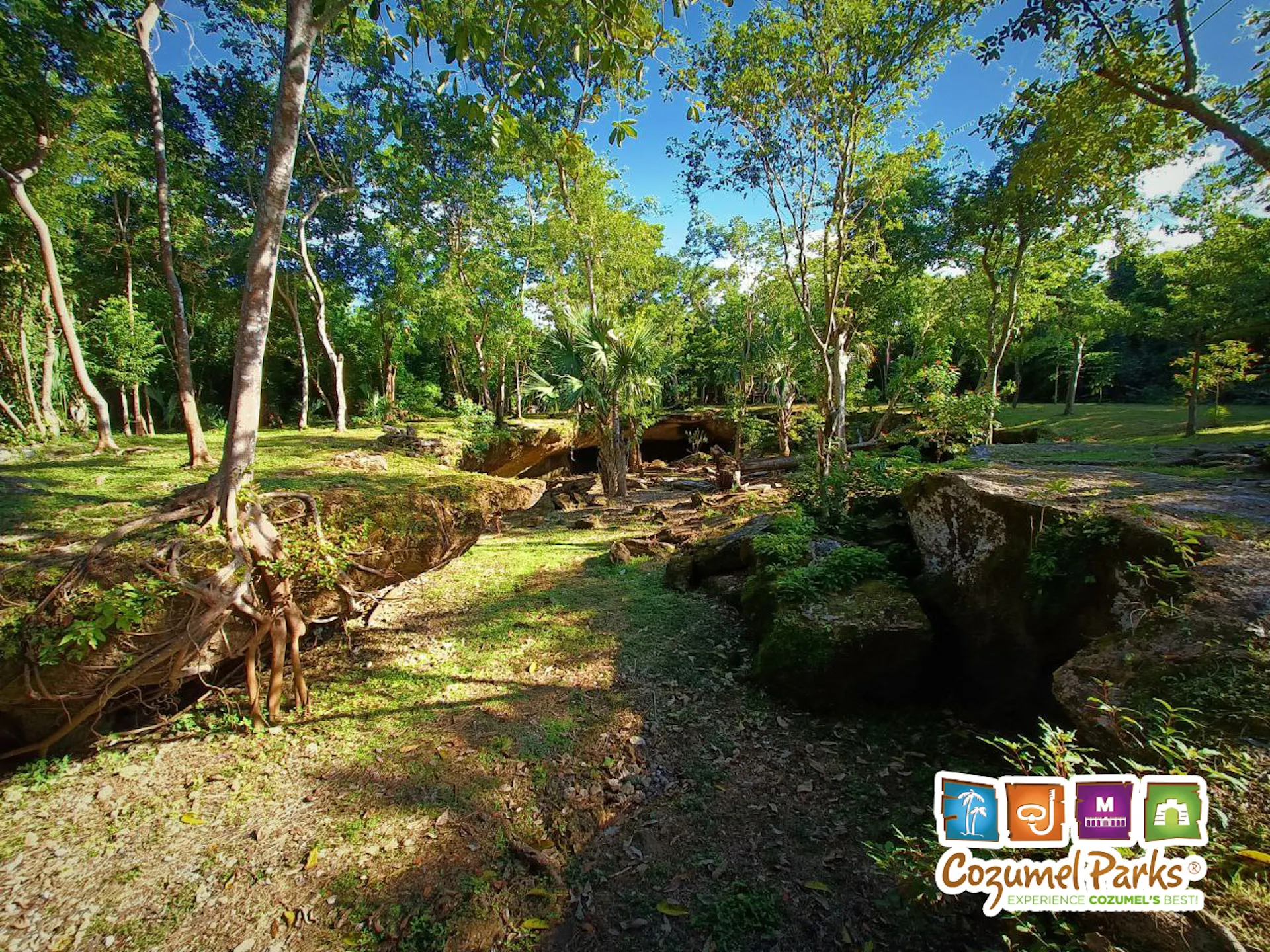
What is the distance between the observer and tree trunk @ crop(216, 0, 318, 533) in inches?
142

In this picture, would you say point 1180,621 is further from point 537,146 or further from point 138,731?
point 138,731

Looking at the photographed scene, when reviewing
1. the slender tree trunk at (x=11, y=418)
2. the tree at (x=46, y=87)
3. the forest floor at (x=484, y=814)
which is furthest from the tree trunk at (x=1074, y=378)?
the slender tree trunk at (x=11, y=418)

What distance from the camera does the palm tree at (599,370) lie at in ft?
42.4

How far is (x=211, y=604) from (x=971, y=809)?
189 inches

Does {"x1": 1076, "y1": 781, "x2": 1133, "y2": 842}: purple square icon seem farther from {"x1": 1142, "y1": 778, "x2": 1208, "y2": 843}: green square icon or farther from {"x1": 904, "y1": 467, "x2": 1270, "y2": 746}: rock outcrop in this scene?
{"x1": 904, "y1": 467, "x2": 1270, "y2": 746}: rock outcrop

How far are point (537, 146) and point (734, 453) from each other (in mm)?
15767

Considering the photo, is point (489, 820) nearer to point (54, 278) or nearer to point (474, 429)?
point (54, 278)

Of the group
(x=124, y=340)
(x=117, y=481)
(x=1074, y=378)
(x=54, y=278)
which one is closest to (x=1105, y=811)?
(x=117, y=481)

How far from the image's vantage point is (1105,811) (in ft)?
6.38

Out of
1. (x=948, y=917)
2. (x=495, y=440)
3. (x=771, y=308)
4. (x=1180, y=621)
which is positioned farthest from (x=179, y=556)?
(x=771, y=308)

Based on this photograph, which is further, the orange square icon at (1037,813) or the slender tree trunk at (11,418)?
the slender tree trunk at (11,418)

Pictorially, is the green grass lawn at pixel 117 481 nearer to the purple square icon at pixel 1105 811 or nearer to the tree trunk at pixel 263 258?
the tree trunk at pixel 263 258

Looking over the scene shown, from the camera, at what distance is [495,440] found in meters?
14.4

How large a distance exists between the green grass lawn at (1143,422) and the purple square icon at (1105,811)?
14.3m
